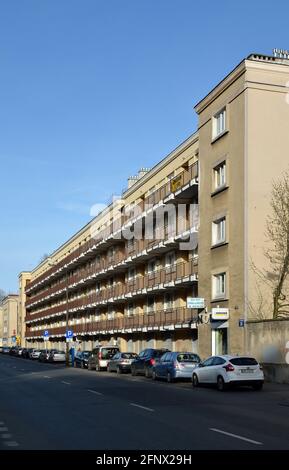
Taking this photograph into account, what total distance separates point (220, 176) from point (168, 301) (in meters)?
12.4

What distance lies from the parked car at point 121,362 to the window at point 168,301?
17.6ft

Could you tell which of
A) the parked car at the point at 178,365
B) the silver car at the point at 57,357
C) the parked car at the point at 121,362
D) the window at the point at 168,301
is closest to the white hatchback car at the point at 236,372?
the parked car at the point at 178,365

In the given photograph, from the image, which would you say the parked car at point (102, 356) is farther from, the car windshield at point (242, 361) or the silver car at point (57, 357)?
the car windshield at point (242, 361)

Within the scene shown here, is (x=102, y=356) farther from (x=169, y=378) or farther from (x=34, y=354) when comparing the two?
(x=34, y=354)

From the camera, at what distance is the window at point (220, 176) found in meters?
35.8

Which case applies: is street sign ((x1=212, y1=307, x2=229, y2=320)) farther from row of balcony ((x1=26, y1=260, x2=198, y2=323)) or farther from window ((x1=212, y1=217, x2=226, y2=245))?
row of balcony ((x1=26, y1=260, x2=198, y2=323))

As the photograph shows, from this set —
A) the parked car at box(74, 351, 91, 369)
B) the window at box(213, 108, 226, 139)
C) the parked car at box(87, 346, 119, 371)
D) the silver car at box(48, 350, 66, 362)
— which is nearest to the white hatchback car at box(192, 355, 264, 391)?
the window at box(213, 108, 226, 139)

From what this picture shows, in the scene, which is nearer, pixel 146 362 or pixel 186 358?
pixel 186 358

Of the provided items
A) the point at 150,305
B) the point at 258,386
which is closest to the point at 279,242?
the point at 258,386

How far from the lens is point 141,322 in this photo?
50375mm

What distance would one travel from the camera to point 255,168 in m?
33.2

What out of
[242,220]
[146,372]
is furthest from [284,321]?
[146,372]

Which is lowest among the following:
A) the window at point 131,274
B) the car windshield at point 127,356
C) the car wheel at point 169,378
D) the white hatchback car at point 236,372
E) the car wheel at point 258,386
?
the car wheel at point 169,378
